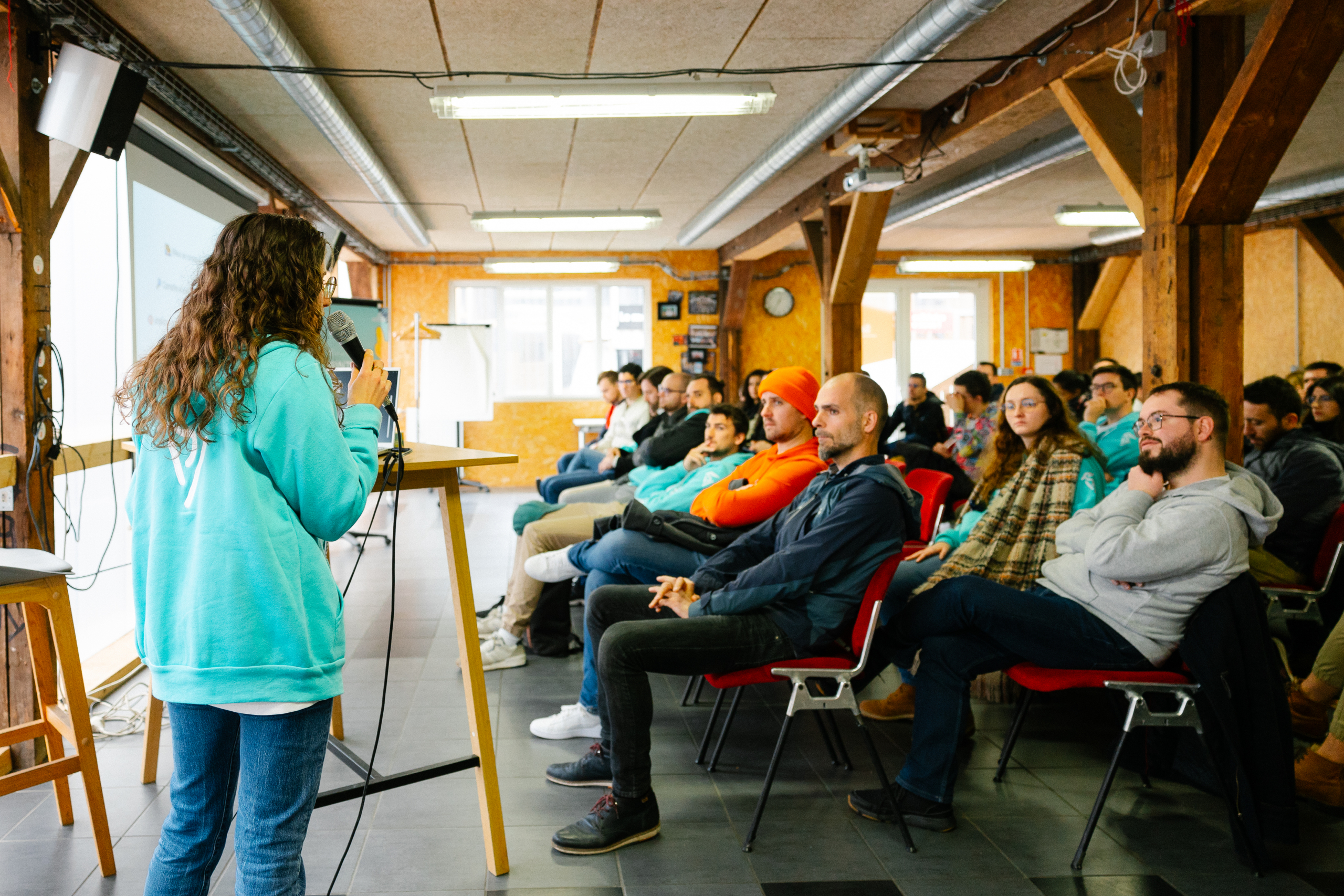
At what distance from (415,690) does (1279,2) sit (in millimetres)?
3674

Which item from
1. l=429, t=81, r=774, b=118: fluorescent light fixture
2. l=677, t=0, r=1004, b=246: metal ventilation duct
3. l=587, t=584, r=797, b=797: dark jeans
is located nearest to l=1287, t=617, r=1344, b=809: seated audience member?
l=587, t=584, r=797, b=797: dark jeans

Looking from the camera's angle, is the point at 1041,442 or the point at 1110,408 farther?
the point at 1110,408

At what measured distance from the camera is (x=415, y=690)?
144 inches

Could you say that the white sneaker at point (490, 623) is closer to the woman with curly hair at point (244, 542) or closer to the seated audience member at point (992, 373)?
the woman with curly hair at point (244, 542)

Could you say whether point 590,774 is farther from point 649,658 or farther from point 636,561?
point 636,561

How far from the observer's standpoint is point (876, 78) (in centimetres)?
431

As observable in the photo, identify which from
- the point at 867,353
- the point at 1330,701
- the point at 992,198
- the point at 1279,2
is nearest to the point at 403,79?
the point at 1279,2

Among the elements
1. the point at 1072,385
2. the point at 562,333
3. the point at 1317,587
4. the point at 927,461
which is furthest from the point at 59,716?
the point at 562,333

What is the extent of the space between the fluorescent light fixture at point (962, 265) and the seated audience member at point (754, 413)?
263 centimetres

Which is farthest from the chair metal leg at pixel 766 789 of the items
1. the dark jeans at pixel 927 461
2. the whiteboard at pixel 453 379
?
the whiteboard at pixel 453 379

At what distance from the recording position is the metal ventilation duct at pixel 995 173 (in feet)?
18.5

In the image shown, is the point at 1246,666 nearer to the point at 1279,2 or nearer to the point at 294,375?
the point at 1279,2

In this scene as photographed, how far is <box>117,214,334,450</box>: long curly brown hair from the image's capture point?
4.53ft

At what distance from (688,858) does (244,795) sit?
123 centimetres
